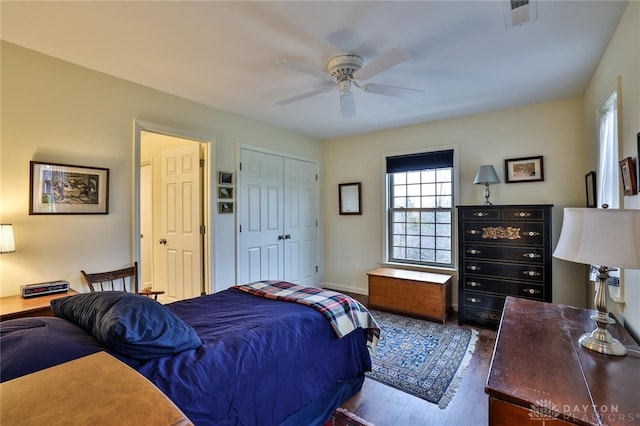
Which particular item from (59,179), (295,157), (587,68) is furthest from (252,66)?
(587,68)

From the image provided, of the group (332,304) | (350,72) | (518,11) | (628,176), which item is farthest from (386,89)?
(332,304)

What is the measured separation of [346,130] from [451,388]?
3.48 m

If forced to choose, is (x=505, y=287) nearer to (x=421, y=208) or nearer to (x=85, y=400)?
(x=421, y=208)

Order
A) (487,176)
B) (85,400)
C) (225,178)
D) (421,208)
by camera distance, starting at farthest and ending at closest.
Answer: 1. (421,208)
2. (225,178)
3. (487,176)
4. (85,400)

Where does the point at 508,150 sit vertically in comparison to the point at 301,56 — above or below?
below

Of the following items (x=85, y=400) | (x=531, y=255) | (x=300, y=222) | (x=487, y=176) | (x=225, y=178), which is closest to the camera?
(x=85, y=400)

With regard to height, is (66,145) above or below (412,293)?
above

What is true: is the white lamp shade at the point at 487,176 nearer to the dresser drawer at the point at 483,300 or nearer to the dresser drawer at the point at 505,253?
the dresser drawer at the point at 505,253

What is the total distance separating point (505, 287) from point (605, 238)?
7.49ft

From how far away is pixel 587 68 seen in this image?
8.48 feet

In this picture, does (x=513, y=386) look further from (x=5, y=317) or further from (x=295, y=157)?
(x=295, y=157)

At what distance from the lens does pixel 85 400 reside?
646 mm

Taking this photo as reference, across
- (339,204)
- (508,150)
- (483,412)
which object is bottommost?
(483,412)

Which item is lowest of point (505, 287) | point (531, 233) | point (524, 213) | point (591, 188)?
point (505, 287)
